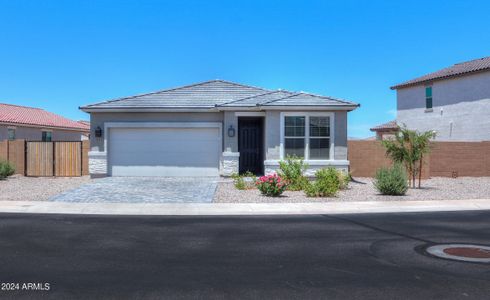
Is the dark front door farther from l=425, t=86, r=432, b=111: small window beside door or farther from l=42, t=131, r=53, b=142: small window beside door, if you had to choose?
l=42, t=131, r=53, b=142: small window beside door

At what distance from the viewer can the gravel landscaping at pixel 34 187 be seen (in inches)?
644

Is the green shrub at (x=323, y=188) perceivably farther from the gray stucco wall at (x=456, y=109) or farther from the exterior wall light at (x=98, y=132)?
the gray stucco wall at (x=456, y=109)

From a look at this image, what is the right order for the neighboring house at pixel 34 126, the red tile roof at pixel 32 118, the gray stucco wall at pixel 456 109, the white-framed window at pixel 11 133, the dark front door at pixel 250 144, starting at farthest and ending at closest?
the red tile roof at pixel 32 118 → the neighboring house at pixel 34 126 → the white-framed window at pixel 11 133 → the gray stucco wall at pixel 456 109 → the dark front door at pixel 250 144

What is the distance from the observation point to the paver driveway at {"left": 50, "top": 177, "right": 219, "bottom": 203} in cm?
1576

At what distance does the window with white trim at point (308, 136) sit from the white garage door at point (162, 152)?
3525 mm

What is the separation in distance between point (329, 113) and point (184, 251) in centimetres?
1360

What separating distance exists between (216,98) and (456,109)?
16399 mm

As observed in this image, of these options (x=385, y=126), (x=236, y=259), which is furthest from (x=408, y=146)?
(x=385, y=126)

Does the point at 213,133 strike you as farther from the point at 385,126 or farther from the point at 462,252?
the point at 385,126

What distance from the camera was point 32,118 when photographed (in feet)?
130

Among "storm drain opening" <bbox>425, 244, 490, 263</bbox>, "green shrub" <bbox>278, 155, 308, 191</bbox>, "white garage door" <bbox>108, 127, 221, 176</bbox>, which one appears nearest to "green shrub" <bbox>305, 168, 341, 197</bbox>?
"green shrub" <bbox>278, 155, 308, 191</bbox>

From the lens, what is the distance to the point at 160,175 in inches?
872

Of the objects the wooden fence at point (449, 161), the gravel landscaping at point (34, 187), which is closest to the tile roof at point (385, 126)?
the wooden fence at point (449, 161)

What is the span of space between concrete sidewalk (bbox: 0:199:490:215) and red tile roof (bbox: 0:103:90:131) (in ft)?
75.1
